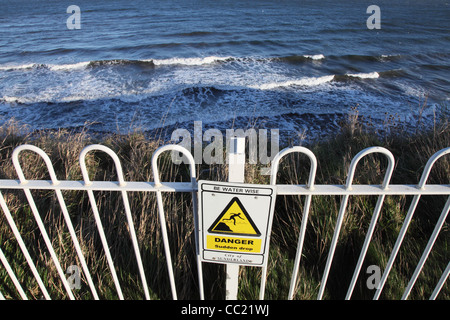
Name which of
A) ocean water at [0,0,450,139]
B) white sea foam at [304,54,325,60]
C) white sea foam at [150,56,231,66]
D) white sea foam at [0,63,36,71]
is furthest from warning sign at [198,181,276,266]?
white sea foam at [0,63,36,71]

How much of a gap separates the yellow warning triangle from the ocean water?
3067mm

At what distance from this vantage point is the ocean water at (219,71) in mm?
8656

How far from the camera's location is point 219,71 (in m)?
12.2

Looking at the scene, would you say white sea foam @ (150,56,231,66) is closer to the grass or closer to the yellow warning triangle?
the grass

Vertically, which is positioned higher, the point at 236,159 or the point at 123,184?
the point at 236,159

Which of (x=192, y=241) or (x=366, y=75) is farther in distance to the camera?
(x=366, y=75)

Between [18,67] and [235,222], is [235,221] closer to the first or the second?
[235,222]

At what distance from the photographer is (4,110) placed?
9023 millimetres

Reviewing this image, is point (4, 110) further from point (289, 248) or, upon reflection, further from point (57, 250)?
point (289, 248)

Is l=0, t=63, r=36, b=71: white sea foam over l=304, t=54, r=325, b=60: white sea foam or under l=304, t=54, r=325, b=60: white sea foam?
under

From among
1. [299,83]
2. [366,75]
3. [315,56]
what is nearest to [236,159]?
[299,83]

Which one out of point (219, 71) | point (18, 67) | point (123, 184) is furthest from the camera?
point (18, 67)

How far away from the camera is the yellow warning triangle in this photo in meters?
1.77
